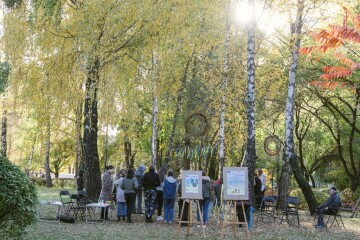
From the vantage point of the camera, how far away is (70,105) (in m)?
16.2

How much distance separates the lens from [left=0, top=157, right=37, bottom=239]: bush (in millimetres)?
8805

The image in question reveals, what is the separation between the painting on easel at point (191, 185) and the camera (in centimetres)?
1267

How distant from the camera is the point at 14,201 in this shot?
8.77 meters

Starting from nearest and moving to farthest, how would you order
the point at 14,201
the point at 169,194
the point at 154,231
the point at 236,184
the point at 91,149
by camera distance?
the point at 14,201 < the point at 236,184 < the point at 154,231 < the point at 169,194 < the point at 91,149

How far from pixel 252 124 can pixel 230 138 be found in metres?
9.38

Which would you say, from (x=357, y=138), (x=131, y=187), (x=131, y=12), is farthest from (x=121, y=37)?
(x=357, y=138)

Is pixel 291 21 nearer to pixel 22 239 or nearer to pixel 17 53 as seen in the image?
pixel 17 53

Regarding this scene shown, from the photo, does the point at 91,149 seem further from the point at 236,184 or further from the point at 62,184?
the point at 62,184

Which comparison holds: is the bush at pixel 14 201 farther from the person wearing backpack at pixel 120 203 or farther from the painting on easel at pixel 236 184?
the person wearing backpack at pixel 120 203

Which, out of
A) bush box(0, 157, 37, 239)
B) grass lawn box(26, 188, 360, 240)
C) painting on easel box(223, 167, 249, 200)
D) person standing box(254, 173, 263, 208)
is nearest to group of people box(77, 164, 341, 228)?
grass lawn box(26, 188, 360, 240)

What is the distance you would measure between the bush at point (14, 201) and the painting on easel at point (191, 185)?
437cm

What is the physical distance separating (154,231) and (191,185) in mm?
1497

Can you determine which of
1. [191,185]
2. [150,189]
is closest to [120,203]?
[150,189]

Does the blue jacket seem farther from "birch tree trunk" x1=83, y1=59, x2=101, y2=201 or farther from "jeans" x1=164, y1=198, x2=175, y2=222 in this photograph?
"birch tree trunk" x1=83, y1=59, x2=101, y2=201
